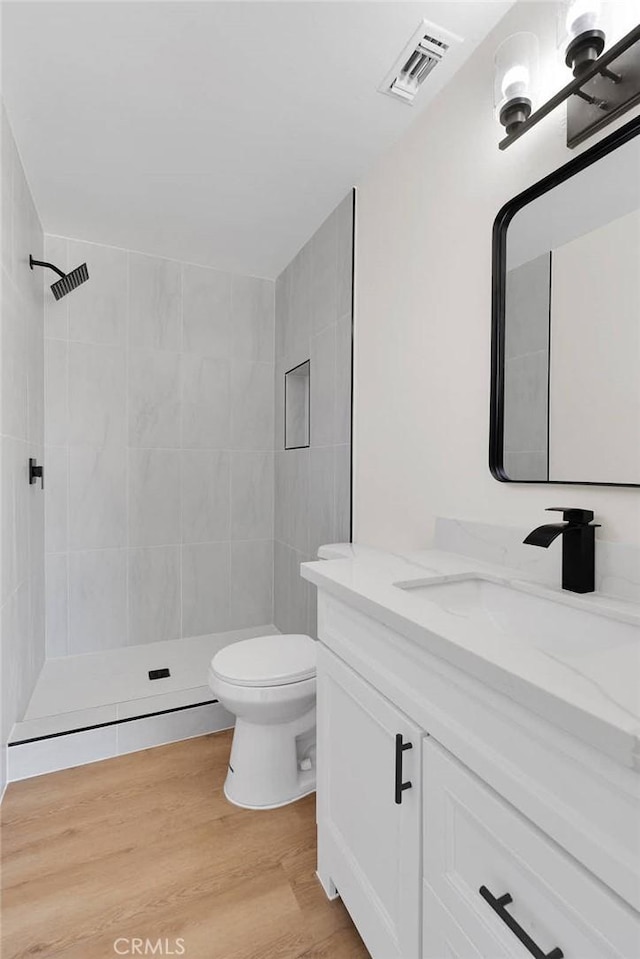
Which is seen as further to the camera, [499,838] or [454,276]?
[454,276]

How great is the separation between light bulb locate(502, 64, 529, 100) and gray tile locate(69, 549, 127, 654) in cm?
254

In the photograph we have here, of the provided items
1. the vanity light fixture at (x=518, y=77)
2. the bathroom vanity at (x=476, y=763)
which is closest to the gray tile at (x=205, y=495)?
the bathroom vanity at (x=476, y=763)

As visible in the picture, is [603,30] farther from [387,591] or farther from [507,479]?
[387,591]

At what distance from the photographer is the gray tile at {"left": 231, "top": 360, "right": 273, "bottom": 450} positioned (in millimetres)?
2939

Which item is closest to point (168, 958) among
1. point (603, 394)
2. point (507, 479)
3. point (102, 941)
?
point (102, 941)

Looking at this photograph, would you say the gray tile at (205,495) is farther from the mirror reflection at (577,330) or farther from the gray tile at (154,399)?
the mirror reflection at (577,330)

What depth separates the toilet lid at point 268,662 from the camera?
5.12 feet

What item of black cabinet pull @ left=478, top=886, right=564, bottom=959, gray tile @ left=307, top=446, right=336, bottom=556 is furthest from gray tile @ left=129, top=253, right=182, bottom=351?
black cabinet pull @ left=478, top=886, right=564, bottom=959

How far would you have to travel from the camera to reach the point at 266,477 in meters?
3.04

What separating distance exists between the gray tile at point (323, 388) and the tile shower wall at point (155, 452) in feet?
2.23

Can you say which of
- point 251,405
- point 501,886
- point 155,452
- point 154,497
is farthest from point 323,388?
point 501,886

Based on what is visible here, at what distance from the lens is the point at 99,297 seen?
2.57 m

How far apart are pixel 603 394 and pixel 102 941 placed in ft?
5.53

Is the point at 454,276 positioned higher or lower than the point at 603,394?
higher
